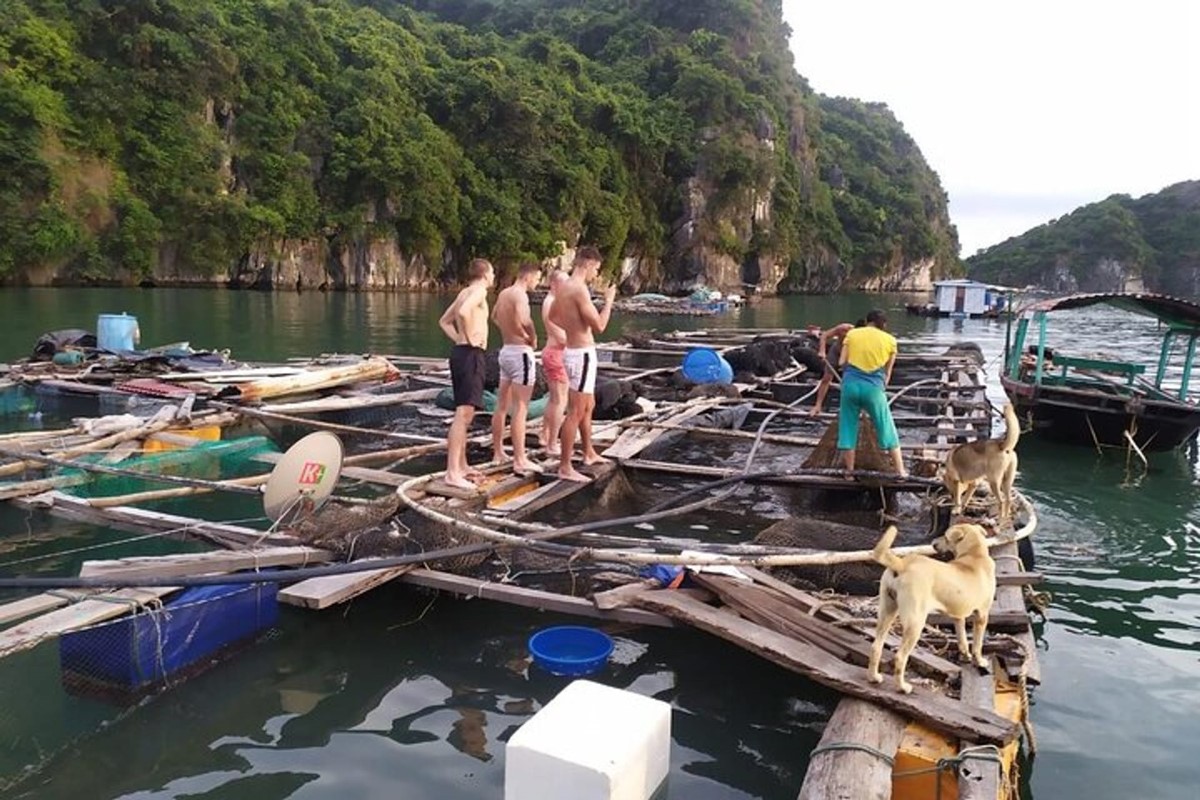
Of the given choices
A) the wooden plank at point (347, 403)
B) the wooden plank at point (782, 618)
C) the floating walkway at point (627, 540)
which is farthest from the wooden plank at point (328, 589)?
the wooden plank at point (347, 403)

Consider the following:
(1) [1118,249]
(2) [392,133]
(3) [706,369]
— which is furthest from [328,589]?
(1) [1118,249]

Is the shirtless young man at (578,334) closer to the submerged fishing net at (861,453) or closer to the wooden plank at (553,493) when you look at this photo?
the wooden plank at (553,493)

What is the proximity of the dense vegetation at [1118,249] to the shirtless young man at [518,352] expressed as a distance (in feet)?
383

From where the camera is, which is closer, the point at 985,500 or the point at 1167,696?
the point at 1167,696

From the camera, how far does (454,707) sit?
4.72 meters

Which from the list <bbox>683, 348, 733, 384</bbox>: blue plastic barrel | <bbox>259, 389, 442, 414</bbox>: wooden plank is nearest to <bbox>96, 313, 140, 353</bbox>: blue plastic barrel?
<bbox>259, 389, 442, 414</bbox>: wooden plank

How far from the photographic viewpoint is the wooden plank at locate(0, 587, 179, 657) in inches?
160

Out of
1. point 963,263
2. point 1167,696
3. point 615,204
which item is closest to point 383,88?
point 615,204

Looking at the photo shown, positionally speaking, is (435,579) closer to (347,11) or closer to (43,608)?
(43,608)

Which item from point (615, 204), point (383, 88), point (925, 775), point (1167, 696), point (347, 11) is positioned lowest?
point (1167, 696)

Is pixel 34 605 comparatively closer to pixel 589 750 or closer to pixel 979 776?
pixel 589 750

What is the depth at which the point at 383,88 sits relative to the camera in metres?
53.0

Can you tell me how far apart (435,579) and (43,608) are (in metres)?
2.11

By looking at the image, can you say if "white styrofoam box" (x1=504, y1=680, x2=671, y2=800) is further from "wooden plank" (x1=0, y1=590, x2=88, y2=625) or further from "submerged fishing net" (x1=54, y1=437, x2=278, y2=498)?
"submerged fishing net" (x1=54, y1=437, x2=278, y2=498)
